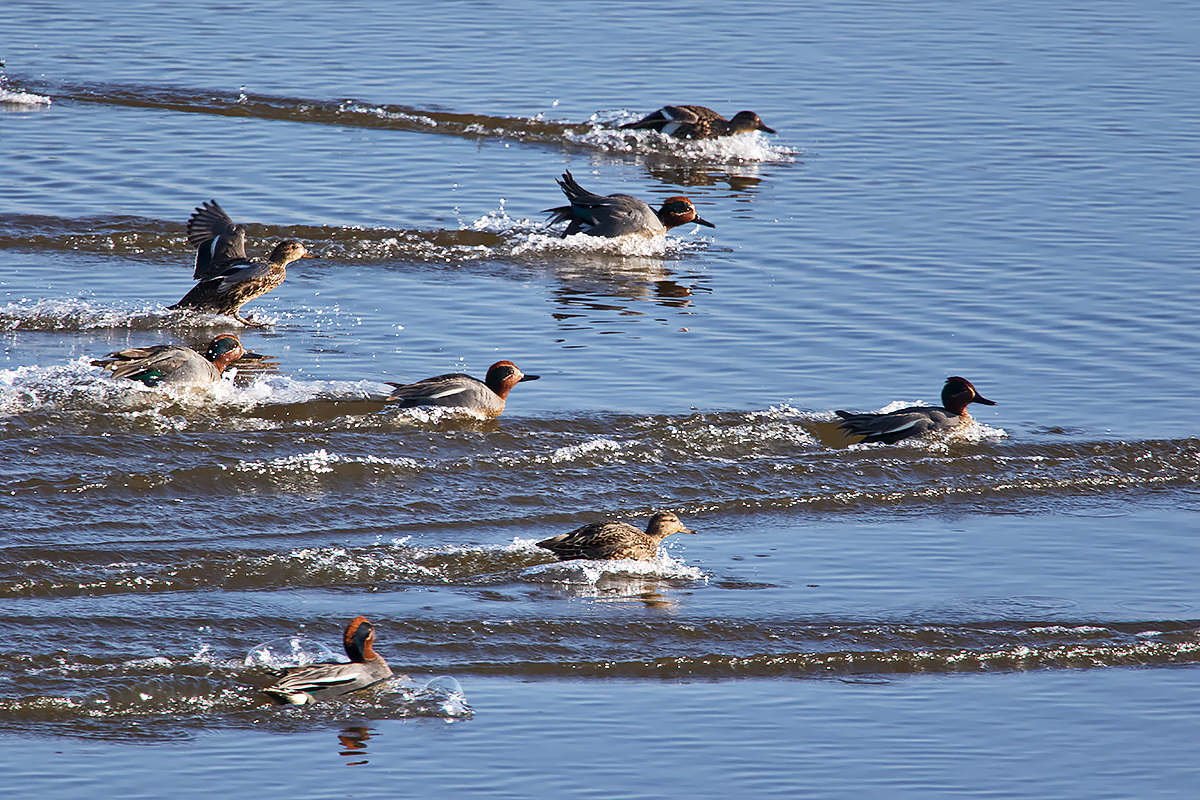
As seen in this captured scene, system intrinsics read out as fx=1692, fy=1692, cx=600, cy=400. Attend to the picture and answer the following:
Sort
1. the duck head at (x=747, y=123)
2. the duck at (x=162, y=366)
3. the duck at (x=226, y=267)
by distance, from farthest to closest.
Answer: the duck head at (x=747, y=123), the duck at (x=226, y=267), the duck at (x=162, y=366)

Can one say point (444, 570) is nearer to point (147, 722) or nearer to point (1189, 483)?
point (147, 722)

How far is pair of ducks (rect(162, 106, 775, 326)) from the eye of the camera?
12.4m

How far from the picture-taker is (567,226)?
15539 mm

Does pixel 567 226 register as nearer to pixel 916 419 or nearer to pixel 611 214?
pixel 611 214

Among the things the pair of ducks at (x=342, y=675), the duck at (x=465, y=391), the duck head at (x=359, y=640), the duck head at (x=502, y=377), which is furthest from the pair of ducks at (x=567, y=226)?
the duck head at (x=359, y=640)

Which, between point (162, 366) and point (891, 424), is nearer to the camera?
point (891, 424)

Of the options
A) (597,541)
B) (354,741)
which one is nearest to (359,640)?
(354,741)

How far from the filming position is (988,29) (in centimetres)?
2414

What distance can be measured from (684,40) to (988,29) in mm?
4402

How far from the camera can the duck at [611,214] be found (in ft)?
49.3

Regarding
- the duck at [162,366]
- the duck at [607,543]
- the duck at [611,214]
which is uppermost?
the duck at [611,214]

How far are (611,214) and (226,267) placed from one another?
3859 mm

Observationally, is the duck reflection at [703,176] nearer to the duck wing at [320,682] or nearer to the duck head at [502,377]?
the duck head at [502,377]

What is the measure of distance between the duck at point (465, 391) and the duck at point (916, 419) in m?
2.05
